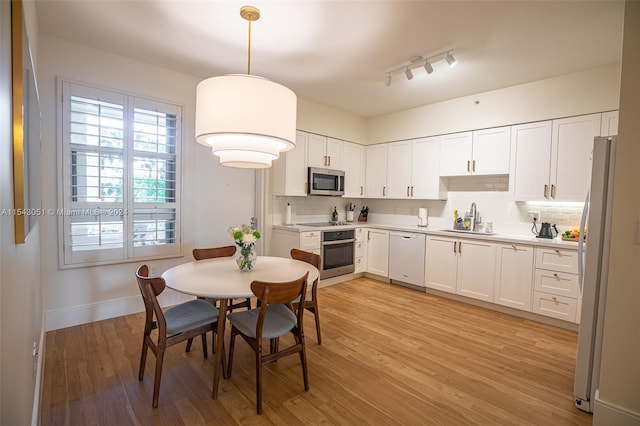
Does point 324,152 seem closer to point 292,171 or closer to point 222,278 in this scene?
point 292,171

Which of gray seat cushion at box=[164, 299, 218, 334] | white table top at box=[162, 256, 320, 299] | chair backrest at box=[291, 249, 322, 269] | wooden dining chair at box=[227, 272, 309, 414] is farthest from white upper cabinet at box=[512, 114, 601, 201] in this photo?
gray seat cushion at box=[164, 299, 218, 334]

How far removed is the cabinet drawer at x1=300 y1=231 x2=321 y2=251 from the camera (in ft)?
13.4

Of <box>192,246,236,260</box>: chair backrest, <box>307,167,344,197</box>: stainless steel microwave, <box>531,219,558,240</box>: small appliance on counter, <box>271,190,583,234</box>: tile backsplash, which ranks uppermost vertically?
<box>307,167,344,197</box>: stainless steel microwave

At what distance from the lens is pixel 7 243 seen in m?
0.99

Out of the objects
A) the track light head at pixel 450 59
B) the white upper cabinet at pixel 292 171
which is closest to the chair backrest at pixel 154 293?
the white upper cabinet at pixel 292 171

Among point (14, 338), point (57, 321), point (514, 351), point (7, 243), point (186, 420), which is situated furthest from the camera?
point (57, 321)

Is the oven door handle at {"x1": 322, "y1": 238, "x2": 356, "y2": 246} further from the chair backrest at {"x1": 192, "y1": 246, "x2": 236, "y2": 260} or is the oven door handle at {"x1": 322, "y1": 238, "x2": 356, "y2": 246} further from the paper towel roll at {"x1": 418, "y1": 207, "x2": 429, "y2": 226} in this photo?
the chair backrest at {"x1": 192, "y1": 246, "x2": 236, "y2": 260}

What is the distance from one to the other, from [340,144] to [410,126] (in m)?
1.12

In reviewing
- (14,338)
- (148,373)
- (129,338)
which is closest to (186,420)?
(148,373)

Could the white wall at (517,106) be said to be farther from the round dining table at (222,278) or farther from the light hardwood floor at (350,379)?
the round dining table at (222,278)

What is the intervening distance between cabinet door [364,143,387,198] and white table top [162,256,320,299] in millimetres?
2776

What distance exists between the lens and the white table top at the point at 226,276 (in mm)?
1924

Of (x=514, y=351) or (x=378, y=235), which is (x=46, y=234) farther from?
(x=514, y=351)

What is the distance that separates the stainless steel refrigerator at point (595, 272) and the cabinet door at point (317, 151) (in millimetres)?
3231
